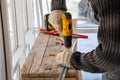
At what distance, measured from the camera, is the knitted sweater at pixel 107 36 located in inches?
41.0

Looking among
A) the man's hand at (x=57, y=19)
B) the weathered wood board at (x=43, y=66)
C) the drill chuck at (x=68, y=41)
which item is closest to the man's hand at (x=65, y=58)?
the weathered wood board at (x=43, y=66)

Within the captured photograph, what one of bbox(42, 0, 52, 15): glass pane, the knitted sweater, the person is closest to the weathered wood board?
the person

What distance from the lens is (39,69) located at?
144cm

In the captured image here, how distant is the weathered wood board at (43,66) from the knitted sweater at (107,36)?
0.76 ft

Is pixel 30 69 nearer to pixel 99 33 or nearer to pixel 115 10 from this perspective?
pixel 99 33

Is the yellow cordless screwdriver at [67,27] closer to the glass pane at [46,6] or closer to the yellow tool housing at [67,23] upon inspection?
the yellow tool housing at [67,23]

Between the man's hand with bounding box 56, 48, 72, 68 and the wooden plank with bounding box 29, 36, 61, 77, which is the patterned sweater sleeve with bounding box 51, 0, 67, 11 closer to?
the wooden plank with bounding box 29, 36, 61, 77

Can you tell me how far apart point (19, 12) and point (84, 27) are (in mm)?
1455

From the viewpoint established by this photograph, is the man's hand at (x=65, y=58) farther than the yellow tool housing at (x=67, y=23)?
No

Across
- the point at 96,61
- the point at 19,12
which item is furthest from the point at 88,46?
the point at 96,61

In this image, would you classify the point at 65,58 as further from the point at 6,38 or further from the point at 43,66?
the point at 6,38

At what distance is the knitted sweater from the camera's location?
104 centimetres

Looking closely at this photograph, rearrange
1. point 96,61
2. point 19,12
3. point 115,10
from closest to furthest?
point 115,10, point 96,61, point 19,12

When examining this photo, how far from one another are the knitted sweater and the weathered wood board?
0.23 metres
